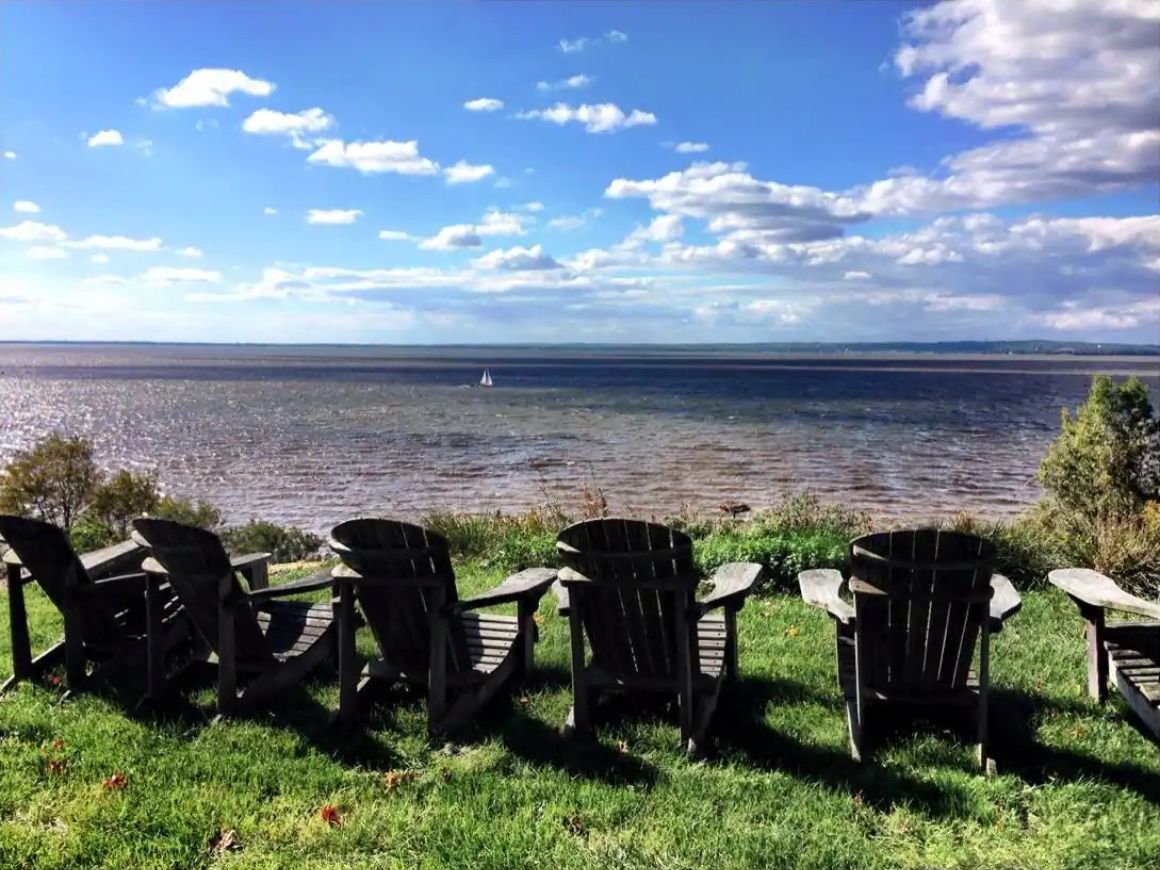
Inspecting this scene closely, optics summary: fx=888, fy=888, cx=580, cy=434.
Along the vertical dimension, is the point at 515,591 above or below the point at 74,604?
above

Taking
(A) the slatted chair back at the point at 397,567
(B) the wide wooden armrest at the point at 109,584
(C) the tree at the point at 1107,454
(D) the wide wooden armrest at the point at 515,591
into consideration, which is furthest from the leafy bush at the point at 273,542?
(C) the tree at the point at 1107,454

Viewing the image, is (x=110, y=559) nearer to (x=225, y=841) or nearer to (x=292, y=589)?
(x=292, y=589)

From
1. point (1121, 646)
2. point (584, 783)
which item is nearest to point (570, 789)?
point (584, 783)

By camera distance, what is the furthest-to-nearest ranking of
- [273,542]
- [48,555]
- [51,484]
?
[51,484] → [273,542] → [48,555]

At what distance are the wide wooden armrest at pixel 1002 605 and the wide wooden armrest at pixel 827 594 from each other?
0.70 meters

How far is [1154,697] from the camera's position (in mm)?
4316

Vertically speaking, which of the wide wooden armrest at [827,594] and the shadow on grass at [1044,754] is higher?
the wide wooden armrest at [827,594]

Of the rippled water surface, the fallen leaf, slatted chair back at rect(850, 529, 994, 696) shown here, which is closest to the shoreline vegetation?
the fallen leaf

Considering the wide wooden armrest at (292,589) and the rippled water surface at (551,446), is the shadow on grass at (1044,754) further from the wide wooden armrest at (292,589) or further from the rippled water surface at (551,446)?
the rippled water surface at (551,446)

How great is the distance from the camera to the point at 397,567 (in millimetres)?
4691

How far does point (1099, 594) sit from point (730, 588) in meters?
2.12

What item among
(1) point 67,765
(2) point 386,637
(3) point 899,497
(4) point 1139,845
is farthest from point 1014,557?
(3) point 899,497

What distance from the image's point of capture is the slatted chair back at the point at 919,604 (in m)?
4.24

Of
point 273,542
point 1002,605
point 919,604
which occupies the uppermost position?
point 919,604
